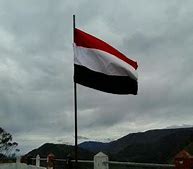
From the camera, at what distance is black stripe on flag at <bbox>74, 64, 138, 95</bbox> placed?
28.8 ft

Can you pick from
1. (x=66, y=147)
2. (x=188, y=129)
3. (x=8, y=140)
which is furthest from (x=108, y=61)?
(x=8, y=140)

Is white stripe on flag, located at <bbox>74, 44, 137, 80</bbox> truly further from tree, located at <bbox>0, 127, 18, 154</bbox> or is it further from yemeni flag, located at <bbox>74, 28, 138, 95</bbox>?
tree, located at <bbox>0, 127, 18, 154</bbox>

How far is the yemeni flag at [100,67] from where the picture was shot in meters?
8.81

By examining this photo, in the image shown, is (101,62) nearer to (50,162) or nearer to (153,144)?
(50,162)

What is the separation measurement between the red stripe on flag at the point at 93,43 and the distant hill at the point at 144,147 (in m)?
11.4

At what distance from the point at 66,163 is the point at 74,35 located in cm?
674

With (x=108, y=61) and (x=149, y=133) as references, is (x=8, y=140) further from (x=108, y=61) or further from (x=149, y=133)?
(x=108, y=61)

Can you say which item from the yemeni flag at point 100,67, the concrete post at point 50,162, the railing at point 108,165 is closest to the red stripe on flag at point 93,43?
the yemeni flag at point 100,67

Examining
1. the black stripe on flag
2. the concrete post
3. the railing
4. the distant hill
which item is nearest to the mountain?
the distant hill

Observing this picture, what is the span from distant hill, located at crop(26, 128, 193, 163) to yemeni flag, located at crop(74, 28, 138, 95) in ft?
37.3

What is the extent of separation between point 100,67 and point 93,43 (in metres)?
0.46

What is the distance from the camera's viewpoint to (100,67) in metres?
8.98

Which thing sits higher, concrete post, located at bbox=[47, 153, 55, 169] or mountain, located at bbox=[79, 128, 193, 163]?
mountain, located at bbox=[79, 128, 193, 163]

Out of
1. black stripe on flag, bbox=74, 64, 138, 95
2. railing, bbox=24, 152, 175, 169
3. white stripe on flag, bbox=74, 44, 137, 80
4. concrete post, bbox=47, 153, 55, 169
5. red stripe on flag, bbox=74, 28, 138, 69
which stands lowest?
railing, bbox=24, 152, 175, 169
